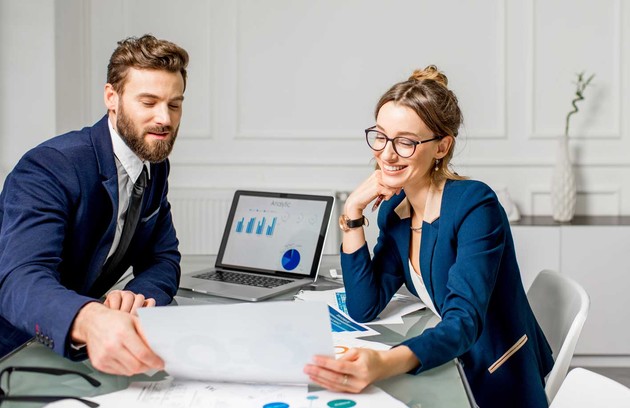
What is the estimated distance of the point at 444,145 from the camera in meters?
1.78

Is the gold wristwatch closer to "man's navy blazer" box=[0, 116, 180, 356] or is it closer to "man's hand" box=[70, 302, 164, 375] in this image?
"man's navy blazer" box=[0, 116, 180, 356]

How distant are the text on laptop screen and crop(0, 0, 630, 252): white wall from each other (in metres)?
1.78

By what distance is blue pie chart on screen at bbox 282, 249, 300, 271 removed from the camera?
7.41 feet

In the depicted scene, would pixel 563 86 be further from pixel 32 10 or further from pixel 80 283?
pixel 80 283

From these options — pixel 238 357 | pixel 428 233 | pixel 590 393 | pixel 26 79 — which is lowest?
pixel 590 393

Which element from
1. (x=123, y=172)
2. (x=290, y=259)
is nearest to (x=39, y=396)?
(x=123, y=172)

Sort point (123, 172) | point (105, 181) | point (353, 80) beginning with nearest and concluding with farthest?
point (105, 181) → point (123, 172) → point (353, 80)

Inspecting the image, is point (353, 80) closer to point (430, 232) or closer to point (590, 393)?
point (430, 232)

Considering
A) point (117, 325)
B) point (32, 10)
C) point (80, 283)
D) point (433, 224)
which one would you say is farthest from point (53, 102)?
point (117, 325)

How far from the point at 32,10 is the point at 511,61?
8.30 feet

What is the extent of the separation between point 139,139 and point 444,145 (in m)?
0.72

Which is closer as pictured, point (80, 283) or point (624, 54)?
point (80, 283)

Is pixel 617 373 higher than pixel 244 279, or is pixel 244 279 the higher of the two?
pixel 244 279

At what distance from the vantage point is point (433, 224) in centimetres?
179
